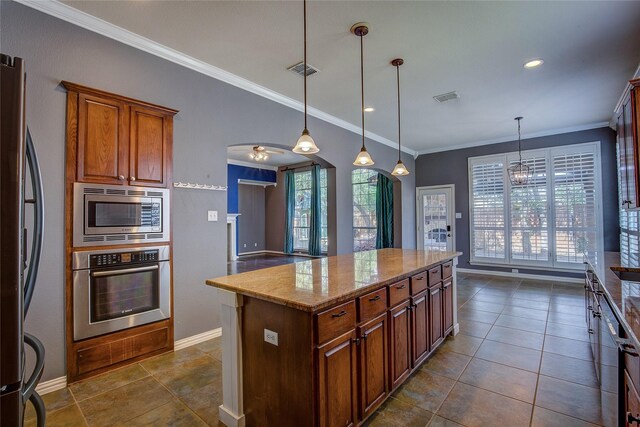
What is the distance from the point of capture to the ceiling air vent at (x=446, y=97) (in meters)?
4.02

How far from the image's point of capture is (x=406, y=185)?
709 centimetres

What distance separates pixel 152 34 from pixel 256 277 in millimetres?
2418

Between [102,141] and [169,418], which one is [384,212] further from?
[169,418]

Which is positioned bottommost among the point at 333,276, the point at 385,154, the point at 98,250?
the point at 333,276

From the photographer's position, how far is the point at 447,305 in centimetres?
307

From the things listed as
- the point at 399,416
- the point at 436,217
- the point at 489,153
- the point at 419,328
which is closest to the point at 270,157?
the point at 436,217

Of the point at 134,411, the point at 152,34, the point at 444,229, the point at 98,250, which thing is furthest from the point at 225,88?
the point at 444,229

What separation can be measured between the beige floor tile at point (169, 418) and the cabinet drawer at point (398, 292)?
58.0 inches

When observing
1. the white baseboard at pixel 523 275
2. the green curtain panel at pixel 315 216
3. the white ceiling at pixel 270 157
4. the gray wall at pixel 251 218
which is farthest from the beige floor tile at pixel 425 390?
the gray wall at pixel 251 218

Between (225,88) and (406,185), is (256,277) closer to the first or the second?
(225,88)

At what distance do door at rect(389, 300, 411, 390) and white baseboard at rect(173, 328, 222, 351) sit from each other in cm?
206

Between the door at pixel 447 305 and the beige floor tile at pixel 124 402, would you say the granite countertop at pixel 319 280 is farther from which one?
the beige floor tile at pixel 124 402

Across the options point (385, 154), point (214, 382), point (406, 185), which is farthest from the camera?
point (406, 185)

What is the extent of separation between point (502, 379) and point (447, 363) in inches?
16.8
